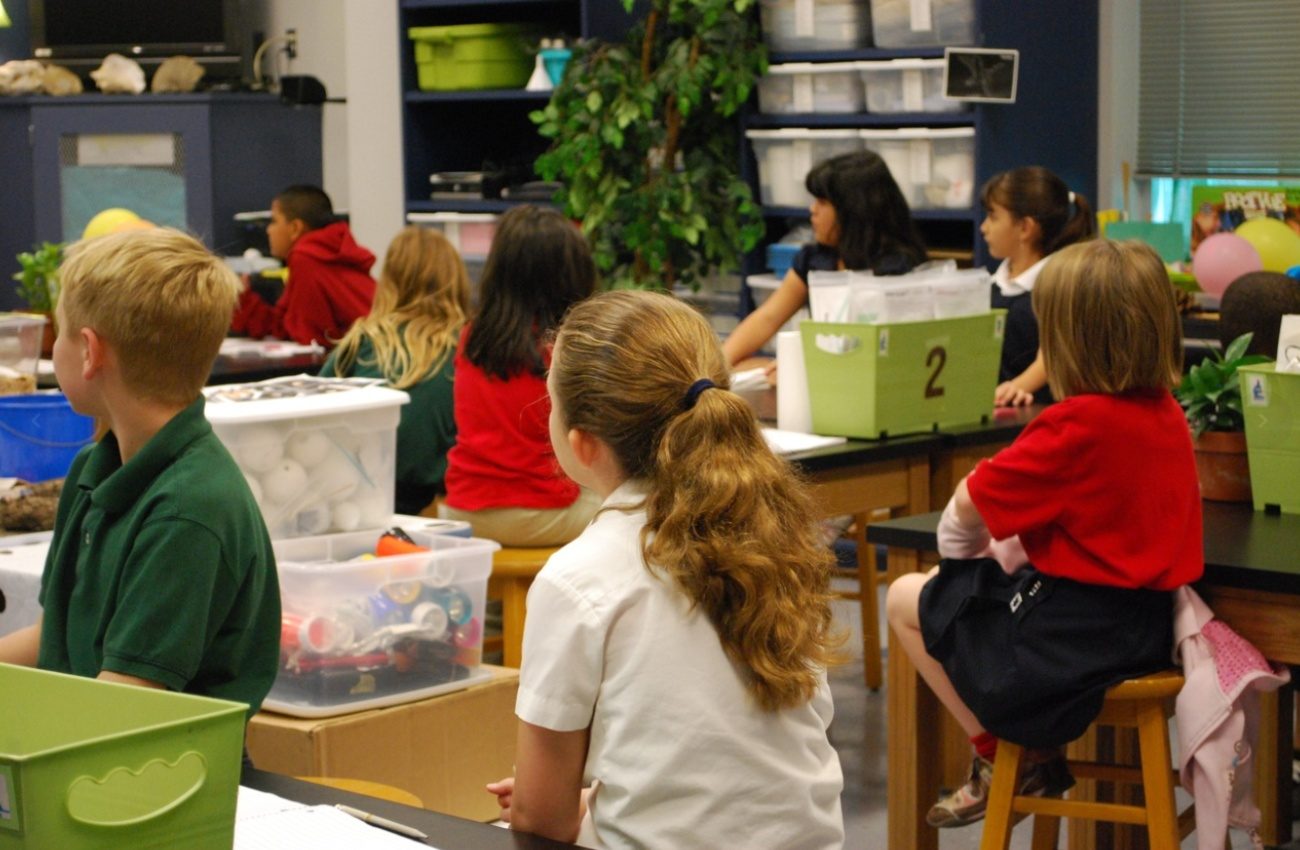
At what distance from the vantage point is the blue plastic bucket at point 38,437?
2.89m

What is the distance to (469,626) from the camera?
2699 mm

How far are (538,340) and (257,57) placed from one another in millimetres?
4140

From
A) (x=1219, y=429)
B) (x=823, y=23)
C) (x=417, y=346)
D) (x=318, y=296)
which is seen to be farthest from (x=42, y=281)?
(x=1219, y=429)

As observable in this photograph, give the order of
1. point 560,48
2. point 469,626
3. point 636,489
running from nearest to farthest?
point 636,489 → point 469,626 → point 560,48

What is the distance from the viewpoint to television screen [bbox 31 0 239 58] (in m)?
7.00

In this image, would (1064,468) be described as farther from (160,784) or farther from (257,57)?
(257,57)

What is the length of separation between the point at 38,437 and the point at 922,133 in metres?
2.87

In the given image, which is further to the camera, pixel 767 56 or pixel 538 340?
pixel 767 56

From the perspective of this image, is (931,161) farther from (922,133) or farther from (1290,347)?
(1290,347)

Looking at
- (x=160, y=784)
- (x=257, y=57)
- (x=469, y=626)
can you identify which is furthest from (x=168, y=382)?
(x=257, y=57)

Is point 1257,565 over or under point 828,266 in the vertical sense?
under

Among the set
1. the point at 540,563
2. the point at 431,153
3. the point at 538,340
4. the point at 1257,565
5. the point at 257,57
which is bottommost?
the point at 540,563

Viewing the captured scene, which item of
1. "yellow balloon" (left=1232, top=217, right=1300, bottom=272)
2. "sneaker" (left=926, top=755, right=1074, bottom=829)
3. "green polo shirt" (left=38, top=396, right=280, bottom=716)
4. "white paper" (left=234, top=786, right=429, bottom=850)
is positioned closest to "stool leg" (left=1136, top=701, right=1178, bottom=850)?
"sneaker" (left=926, top=755, right=1074, bottom=829)

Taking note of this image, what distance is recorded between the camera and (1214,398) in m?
2.73
